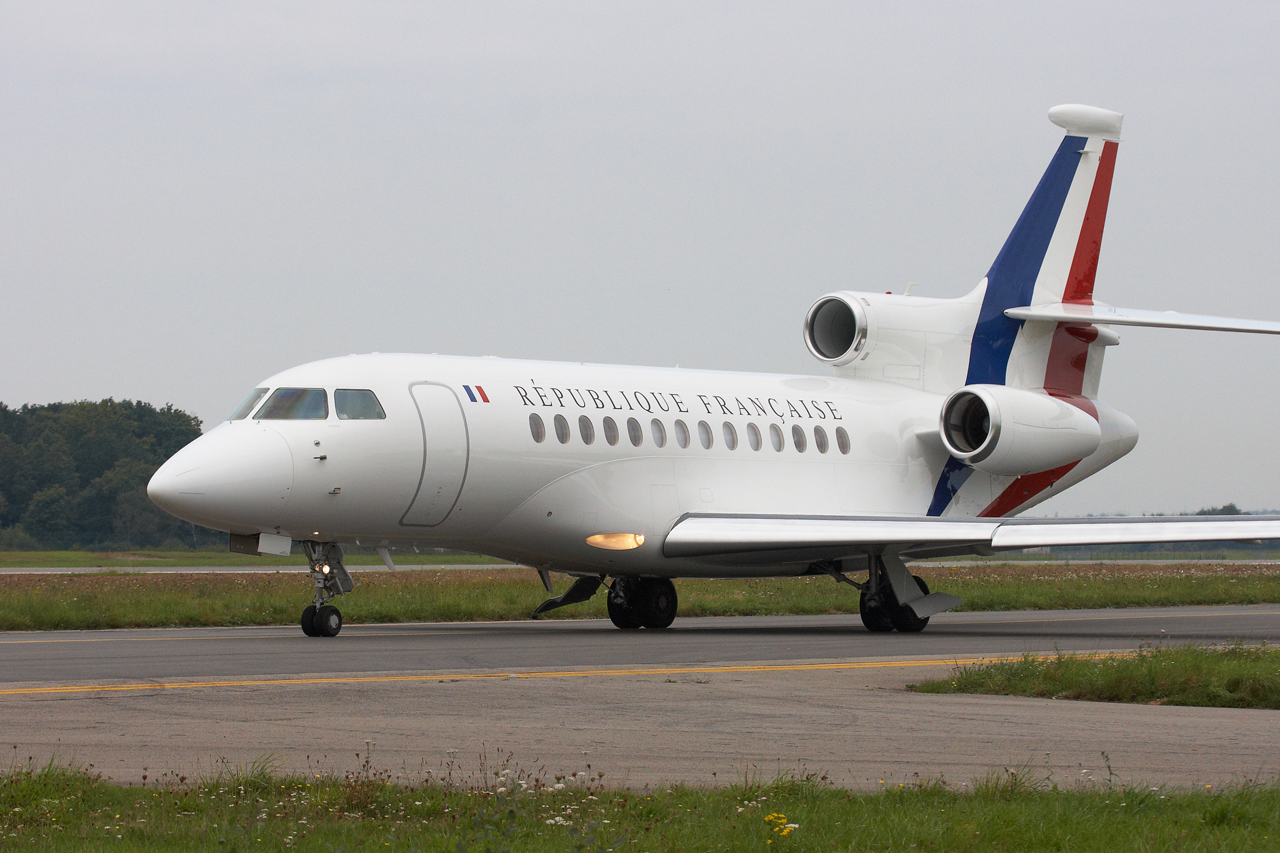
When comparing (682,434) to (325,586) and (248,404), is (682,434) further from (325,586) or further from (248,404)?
(248,404)

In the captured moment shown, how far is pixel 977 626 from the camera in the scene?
23.6m

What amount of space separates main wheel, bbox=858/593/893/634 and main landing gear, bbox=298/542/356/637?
775cm

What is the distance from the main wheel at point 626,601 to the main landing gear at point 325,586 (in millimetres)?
5048

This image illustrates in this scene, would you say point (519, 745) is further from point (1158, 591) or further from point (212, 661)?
point (1158, 591)

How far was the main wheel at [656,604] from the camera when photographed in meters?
22.8

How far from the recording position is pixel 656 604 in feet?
74.8

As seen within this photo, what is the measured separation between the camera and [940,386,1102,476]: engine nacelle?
2425cm

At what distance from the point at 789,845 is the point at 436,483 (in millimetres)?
13555

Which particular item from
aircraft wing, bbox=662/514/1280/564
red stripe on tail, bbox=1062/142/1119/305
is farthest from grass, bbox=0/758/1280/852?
red stripe on tail, bbox=1062/142/1119/305

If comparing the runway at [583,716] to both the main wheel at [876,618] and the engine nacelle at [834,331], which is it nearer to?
the main wheel at [876,618]

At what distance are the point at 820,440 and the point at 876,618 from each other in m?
3.53

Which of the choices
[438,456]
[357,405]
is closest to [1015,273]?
[438,456]

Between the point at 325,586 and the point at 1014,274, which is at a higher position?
the point at 1014,274

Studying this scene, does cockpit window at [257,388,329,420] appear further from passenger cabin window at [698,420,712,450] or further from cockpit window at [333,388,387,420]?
passenger cabin window at [698,420,712,450]
